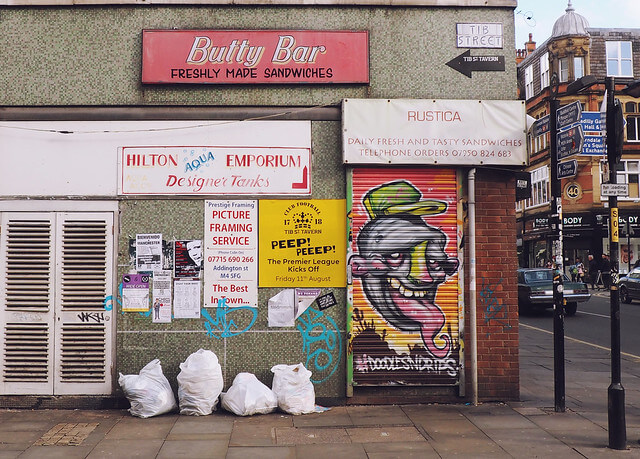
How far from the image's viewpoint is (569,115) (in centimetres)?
748

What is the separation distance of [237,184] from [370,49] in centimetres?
249

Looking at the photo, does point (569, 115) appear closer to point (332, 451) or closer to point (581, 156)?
point (332, 451)

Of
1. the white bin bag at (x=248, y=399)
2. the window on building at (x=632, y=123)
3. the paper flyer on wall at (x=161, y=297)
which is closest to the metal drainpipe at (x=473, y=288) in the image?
the white bin bag at (x=248, y=399)

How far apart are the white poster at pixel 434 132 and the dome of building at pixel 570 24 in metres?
36.8

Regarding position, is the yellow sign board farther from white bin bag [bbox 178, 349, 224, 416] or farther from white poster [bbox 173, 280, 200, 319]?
white poster [bbox 173, 280, 200, 319]

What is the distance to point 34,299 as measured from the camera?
307 inches

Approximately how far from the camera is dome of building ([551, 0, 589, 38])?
40156 mm

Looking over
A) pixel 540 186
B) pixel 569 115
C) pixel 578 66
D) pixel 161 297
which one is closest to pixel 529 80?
pixel 578 66

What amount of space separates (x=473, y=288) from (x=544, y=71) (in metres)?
39.2

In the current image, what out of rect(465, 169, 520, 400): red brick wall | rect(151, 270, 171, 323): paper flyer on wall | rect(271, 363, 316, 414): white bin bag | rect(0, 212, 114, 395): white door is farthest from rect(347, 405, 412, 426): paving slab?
rect(0, 212, 114, 395): white door

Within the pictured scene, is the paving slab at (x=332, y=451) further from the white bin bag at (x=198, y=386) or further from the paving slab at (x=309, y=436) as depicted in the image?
the white bin bag at (x=198, y=386)

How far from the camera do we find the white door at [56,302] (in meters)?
7.75

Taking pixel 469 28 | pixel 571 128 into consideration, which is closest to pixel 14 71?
pixel 469 28

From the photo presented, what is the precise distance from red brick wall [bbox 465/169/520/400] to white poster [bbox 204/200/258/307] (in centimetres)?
278
